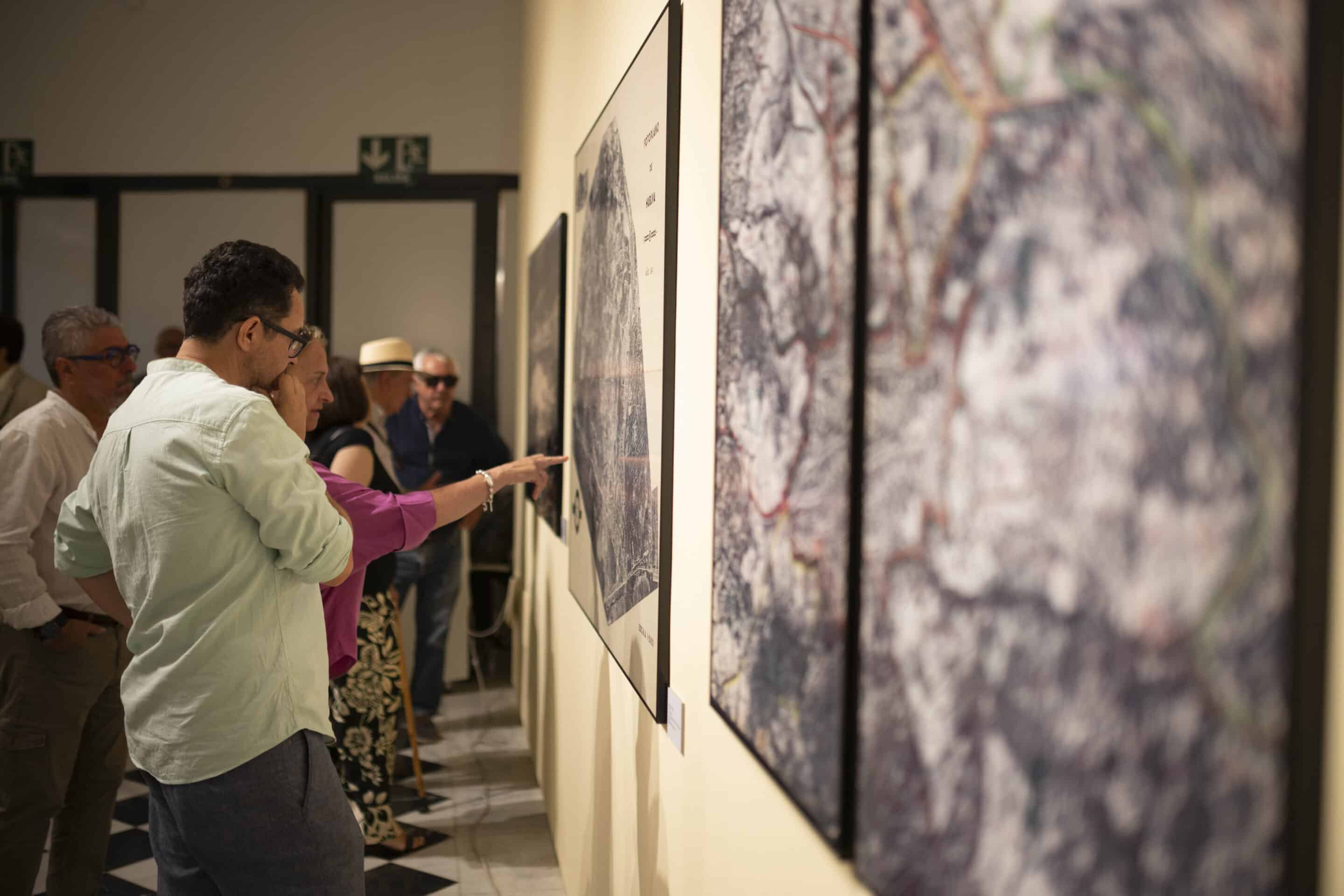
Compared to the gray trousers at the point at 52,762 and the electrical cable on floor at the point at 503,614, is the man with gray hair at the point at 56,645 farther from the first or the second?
the electrical cable on floor at the point at 503,614

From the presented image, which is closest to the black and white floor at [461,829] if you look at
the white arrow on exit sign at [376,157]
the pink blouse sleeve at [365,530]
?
the pink blouse sleeve at [365,530]

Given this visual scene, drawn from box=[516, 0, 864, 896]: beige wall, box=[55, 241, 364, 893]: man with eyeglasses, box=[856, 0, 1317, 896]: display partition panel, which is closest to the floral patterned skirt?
box=[516, 0, 864, 896]: beige wall

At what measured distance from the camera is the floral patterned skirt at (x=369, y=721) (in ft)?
11.5

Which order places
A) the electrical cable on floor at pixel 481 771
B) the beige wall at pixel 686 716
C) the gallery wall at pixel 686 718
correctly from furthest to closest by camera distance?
the electrical cable on floor at pixel 481 771 < the beige wall at pixel 686 716 < the gallery wall at pixel 686 718

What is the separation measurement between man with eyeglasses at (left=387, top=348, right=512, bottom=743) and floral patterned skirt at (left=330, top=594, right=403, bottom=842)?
73.1 inches

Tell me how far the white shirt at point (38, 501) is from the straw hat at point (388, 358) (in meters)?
1.96

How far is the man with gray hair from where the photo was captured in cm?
263

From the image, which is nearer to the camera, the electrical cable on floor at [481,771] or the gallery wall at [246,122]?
the electrical cable on floor at [481,771]

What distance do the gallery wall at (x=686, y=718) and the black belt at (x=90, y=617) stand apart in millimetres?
1297

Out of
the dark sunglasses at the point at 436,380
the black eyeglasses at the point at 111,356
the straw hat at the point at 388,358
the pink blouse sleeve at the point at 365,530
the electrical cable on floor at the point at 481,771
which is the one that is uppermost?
the straw hat at the point at 388,358

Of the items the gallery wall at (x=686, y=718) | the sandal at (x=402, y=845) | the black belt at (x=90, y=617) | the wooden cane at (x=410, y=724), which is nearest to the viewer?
the gallery wall at (x=686, y=718)

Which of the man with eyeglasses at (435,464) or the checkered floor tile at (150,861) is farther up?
the man with eyeglasses at (435,464)

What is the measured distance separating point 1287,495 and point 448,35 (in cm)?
711

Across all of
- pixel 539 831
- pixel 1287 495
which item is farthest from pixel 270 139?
pixel 1287 495
